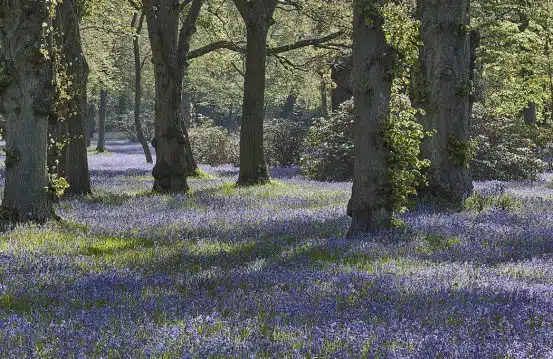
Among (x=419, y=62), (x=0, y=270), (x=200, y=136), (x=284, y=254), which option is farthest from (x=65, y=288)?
(x=200, y=136)

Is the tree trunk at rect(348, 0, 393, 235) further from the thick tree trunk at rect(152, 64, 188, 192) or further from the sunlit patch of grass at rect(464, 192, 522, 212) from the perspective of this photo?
the thick tree trunk at rect(152, 64, 188, 192)

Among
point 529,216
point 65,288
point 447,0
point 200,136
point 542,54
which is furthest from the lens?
point 200,136

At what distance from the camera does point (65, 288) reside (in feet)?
19.7

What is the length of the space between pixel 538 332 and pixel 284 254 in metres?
3.66

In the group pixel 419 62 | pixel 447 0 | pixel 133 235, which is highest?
pixel 447 0

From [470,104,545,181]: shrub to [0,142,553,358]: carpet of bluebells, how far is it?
1159 cm

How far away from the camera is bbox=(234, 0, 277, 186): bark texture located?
61.3ft

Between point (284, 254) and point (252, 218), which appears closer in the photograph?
point (284, 254)

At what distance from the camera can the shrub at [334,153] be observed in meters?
24.0

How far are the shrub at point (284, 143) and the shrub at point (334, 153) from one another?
5963mm

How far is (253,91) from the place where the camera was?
18797mm

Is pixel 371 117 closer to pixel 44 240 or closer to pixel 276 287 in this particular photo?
pixel 276 287

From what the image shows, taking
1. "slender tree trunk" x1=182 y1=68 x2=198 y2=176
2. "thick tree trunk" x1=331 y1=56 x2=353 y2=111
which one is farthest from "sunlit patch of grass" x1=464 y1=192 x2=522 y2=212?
"thick tree trunk" x1=331 y1=56 x2=353 y2=111

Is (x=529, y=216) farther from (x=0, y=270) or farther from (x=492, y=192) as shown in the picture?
(x=0, y=270)
